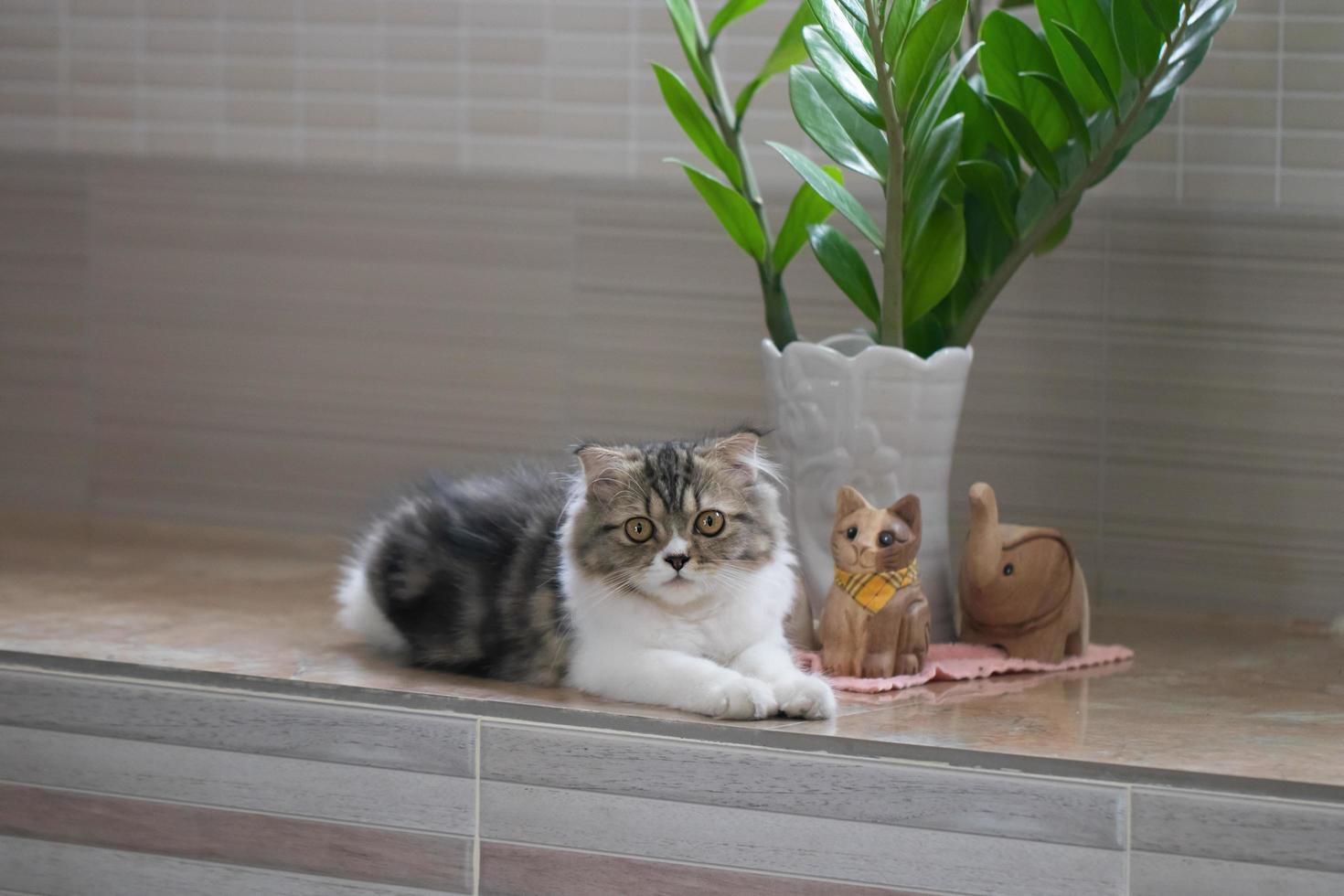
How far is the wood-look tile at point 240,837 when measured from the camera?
1.64 m

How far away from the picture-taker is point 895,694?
5.66 feet

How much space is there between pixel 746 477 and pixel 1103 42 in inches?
26.4

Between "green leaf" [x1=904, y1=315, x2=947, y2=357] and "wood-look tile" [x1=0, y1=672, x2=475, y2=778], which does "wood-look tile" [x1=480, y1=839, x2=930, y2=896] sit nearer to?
"wood-look tile" [x1=0, y1=672, x2=475, y2=778]

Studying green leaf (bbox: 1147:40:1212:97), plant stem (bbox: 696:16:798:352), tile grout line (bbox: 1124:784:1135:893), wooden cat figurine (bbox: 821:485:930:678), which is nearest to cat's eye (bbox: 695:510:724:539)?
wooden cat figurine (bbox: 821:485:930:678)

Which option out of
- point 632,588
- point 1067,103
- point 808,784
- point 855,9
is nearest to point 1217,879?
point 808,784

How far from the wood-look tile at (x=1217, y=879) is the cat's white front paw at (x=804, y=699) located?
0.33 metres

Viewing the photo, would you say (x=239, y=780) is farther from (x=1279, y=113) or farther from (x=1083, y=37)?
(x=1279, y=113)

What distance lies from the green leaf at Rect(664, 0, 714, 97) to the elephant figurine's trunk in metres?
0.62

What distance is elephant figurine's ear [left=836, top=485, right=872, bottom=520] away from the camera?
176 centimetres

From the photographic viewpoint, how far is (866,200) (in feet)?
7.47

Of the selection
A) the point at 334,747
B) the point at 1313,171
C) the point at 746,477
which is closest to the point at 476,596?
the point at 334,747

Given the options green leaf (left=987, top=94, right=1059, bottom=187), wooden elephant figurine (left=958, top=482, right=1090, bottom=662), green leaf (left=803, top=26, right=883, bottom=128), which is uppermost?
green leaf (left=803, top=26, right=883, bottom=128)

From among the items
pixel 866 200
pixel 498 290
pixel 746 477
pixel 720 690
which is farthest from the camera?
pixel 498 290

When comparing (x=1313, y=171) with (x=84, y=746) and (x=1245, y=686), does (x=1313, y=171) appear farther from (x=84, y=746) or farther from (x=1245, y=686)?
(x=84, y=746)
